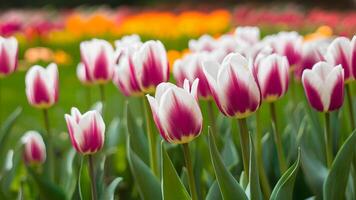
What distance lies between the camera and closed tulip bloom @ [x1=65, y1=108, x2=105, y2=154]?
5.09 ft

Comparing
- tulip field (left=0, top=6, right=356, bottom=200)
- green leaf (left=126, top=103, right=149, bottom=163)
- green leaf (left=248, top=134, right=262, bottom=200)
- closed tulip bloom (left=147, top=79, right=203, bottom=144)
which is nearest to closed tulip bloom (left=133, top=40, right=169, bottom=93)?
tulip field (left=0, top=6, right=356, bottom=200)

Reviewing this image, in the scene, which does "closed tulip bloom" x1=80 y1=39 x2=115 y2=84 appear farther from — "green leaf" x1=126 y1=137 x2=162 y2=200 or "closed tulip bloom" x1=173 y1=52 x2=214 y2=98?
"green leaf" x1=126 y1=137 x2=162 y2=200

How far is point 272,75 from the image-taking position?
1625 millimetres

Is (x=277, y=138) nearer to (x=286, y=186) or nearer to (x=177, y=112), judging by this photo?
(x=286, y=186)

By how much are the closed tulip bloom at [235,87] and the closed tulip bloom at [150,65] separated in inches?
10.5

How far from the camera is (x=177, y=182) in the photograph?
1477 millimetres

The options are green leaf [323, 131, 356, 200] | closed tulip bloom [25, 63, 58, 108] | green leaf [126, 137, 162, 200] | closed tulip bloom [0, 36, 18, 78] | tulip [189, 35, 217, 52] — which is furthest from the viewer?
tulip [189, 35, 217, 52]

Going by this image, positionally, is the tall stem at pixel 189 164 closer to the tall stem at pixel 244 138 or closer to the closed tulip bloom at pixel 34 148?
the tall stem at pixel 244 138

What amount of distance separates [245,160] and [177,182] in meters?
0.15

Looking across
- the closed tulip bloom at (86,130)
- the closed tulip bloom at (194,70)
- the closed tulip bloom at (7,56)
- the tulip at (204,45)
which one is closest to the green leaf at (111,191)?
the closed tulip bloom at (86,130)

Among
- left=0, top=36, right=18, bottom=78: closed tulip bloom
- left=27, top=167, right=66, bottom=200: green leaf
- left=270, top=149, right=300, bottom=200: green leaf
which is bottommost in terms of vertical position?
left=27, top=167, right=66, bottom=200: green leaf

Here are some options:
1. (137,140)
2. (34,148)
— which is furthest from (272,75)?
(34,148)

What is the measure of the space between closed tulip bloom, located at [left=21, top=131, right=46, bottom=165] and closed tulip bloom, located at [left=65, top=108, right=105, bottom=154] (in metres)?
0.52

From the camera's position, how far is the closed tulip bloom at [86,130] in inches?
61.1
